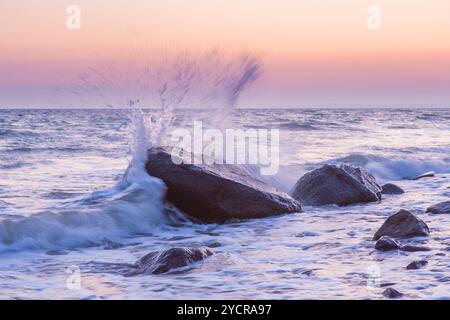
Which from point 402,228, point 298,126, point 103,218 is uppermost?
point 298,126

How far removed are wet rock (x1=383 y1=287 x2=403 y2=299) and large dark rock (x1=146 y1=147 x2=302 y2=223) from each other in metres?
3.54

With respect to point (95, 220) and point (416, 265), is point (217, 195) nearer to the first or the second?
point (95, 220)

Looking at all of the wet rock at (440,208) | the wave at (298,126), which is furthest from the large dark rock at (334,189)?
the wave at (298,126)

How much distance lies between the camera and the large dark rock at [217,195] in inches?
304

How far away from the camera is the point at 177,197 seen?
26.5ft

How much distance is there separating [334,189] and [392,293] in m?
4.52

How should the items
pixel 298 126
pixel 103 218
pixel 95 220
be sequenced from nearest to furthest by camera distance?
1. pixel 95 220
2. pixel 103 218
3. pixel 298 126

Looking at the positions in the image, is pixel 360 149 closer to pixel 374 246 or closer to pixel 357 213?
pixel 357 213

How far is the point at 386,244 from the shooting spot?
5570mm

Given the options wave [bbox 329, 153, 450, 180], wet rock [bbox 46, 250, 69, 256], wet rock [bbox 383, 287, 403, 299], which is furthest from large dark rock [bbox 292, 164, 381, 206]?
wave [bbox 329, 153, 450, 180]

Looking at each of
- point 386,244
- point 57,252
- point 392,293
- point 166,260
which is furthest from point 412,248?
point 57,252

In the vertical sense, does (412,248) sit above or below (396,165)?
above
